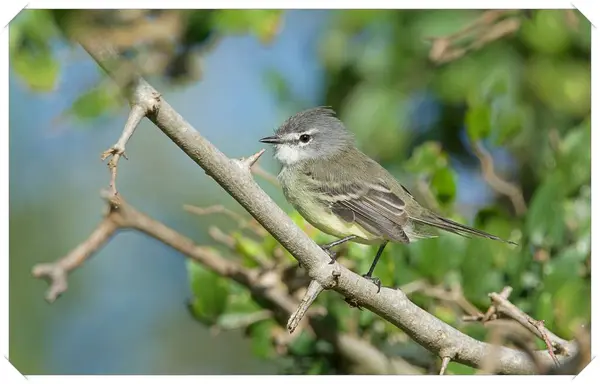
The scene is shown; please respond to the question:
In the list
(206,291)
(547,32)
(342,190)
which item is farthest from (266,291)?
(547,32)

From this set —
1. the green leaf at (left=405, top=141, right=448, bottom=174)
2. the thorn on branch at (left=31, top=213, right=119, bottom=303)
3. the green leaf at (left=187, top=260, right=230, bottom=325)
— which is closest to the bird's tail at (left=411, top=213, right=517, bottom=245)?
the green leaf at (left=405, top=141, right=448, bottom=174)

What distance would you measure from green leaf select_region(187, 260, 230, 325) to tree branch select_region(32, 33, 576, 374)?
0.82 m

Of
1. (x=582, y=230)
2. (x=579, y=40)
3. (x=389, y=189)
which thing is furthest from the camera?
(x=579, y=40)

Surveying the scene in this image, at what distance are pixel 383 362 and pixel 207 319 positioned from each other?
0.60m

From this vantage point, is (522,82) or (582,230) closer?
(582,230)

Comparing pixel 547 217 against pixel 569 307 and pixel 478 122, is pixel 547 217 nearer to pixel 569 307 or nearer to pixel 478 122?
pixel 569 307

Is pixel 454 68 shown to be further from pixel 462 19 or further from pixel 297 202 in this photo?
pixel 297 202

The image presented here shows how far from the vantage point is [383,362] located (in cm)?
273

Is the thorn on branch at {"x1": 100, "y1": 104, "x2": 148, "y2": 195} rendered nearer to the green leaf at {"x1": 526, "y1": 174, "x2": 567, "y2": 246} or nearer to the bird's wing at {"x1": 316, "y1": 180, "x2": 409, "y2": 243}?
the bird's wing at {"x1": 316, "y1": 180, "x2": 409, "y2": 243}

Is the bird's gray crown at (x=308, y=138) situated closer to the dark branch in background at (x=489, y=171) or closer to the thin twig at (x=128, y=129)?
the dark branch in background at (x=489, y=171)

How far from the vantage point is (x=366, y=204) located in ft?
9.29

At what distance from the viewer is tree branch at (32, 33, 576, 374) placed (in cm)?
175
